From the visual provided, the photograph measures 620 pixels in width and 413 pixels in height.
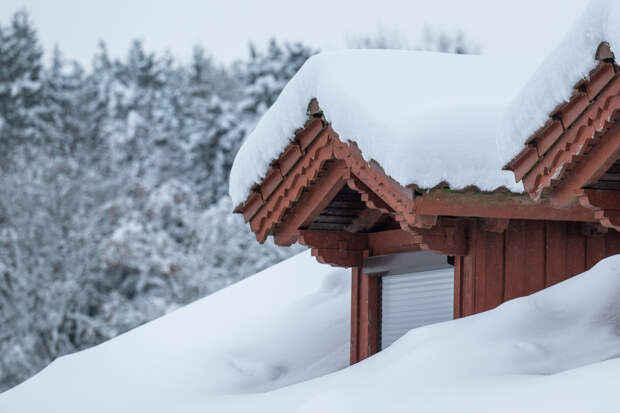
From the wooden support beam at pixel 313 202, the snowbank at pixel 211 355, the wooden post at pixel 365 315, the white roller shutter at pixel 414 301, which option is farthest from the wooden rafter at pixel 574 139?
the snowbank at pixel 211 355

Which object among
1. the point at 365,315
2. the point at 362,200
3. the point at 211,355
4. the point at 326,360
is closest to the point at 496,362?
the point at 362,200

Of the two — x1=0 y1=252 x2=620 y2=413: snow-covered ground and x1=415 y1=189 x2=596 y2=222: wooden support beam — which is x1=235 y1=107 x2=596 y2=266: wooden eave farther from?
x1=0 y1=252 x2=620 y2=413: snow-covered ground

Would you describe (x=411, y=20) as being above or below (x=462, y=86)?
above

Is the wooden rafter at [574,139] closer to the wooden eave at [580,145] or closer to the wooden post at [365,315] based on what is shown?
the wooden eave at [580,145]

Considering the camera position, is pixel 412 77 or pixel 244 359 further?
pixel 244 359

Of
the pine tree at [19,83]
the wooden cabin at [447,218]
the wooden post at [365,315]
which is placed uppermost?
the pine tree at [19,83]

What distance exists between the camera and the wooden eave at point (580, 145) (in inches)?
160

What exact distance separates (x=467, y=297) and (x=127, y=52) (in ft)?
101

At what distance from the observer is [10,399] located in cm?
834

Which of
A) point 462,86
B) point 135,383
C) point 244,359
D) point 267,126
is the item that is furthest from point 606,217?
point 135,383

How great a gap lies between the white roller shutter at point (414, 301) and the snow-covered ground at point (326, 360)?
32.7 inches

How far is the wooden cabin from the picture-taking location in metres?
4.47

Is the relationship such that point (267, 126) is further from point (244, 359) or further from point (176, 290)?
point (176, 290)

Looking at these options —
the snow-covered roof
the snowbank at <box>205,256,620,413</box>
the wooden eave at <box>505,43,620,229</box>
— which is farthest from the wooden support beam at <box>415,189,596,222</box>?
the wooden eave at <box>505,43,620,229</box>
